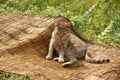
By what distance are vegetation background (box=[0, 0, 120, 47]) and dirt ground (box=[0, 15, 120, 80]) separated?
8.45ft

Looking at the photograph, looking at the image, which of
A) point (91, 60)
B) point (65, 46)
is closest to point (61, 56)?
point (65, 46)

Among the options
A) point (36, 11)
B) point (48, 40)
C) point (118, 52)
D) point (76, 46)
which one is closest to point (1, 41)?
point (48, 40)

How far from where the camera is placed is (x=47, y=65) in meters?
6.77

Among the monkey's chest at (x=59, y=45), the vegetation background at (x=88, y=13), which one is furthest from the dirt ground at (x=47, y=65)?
the vegetation background at (x=88, y=13)

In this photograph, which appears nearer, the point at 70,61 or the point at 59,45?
the point at 70,61

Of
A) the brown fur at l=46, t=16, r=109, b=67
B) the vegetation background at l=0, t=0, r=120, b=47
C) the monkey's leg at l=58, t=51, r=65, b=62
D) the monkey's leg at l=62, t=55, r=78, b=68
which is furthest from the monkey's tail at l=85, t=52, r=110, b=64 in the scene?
the vegetation background at l=0, t=0, r=120, b=47

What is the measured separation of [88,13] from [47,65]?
17.3 feet

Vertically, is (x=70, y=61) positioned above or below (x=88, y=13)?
below

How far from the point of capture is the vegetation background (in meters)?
10.5

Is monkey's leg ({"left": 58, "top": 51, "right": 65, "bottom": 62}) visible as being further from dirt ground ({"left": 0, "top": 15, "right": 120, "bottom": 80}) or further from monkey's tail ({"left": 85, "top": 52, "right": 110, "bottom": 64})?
monkey's tail ({"left": 85, "top": 52, "right": 110, "bottom": 64})

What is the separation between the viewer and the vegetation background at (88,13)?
1051 centimetres

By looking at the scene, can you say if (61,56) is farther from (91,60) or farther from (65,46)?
(91,60)

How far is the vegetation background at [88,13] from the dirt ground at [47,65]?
2.57 m

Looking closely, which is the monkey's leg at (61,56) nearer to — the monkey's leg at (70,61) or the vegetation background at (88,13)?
the monkey's leg at (70,61)
